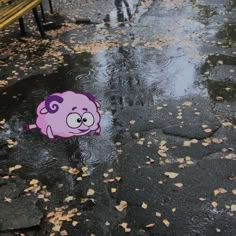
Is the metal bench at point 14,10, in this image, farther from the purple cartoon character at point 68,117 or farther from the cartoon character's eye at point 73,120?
the cartoon character's eye at point 73,120

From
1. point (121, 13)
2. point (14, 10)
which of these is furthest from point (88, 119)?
point (121, 13)

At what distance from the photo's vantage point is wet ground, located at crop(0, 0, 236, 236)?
13.4 ft

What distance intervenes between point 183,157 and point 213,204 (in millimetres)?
851

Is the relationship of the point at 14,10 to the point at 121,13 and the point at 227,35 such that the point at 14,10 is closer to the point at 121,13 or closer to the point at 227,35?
the point at 121,13

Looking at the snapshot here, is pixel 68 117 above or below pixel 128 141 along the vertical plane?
above

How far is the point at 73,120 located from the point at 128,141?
745 mm

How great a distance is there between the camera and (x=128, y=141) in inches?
208

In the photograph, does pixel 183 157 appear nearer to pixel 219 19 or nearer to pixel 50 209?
pixel 50 209

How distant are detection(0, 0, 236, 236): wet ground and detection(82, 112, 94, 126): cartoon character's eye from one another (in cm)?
17

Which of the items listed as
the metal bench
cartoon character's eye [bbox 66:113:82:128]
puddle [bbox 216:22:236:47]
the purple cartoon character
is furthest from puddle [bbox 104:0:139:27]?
cartoon character's eye [bbox 66:113:82:128]

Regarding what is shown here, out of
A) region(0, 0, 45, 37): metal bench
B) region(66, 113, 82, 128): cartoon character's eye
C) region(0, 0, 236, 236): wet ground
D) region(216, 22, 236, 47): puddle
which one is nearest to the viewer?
region(0, 0, 236, 236): wet ground

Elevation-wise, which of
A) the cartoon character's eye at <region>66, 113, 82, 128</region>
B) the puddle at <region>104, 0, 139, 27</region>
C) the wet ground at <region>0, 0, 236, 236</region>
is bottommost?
the wet ground at <region>0, 0, 236, 236</region>

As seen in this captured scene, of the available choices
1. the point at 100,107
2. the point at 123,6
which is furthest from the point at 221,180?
the point at 123,6

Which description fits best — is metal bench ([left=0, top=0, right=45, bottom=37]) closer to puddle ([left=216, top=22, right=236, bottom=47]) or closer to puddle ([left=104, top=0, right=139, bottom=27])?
puddle ([left=104, top=0, right=139, bottom=27])
